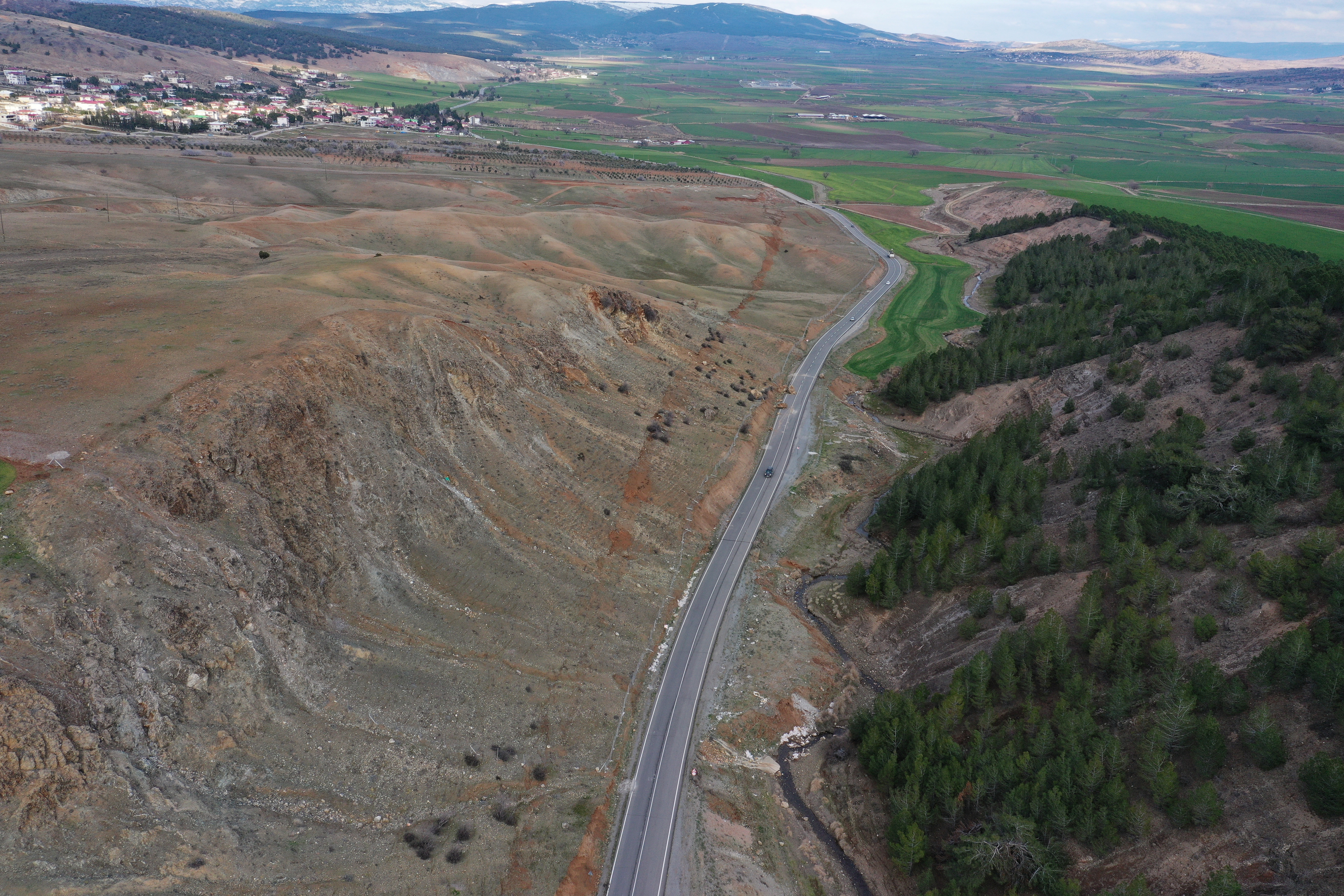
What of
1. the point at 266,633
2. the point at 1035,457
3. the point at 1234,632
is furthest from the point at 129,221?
the point at 1234,632

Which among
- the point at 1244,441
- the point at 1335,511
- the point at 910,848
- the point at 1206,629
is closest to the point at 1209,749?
the point at 1206,629

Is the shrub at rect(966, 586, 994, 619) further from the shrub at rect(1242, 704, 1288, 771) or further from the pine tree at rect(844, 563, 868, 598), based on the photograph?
the shrub at rect(1242, 704, 1288, 771)

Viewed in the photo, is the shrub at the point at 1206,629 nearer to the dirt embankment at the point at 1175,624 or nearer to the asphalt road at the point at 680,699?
the dirt embankment at the point at 1175,624

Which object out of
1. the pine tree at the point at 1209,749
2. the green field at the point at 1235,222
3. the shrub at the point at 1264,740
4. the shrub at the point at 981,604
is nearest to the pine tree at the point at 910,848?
the pine tree at the point at 1209,749

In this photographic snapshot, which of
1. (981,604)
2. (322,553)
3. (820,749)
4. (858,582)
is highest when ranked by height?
(322,553)

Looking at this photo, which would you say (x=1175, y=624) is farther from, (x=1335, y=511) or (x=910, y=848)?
(x=910, y=848)
